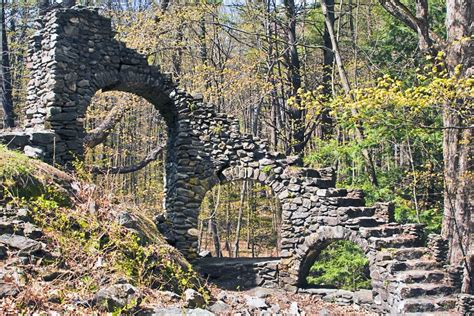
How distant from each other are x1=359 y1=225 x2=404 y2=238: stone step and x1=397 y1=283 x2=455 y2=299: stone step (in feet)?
4.71

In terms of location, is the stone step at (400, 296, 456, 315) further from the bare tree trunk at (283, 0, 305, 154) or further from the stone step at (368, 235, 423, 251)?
the bare tree trunk at (283, 0, 305, 154)

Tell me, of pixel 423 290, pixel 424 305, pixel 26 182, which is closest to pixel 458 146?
pixel 423 290

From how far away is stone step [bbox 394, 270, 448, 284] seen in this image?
8930 mm

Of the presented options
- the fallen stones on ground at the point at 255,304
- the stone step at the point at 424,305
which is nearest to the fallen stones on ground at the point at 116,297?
the fallen stones on ground at the point at 255,304

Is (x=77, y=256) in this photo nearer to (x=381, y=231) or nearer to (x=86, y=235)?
(x=86, y=235)

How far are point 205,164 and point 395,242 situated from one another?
5.11 meters

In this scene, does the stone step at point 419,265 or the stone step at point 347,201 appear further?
the stone step at point 347,201

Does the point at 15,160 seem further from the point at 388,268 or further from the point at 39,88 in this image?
the point at 388,268

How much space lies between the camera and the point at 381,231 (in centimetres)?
1012

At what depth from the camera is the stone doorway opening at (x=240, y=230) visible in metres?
12.2

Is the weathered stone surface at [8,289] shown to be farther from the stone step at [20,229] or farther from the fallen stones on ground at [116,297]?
the stone step at [20,229]

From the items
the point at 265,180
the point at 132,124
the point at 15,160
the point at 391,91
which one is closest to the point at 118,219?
the point at 15,160

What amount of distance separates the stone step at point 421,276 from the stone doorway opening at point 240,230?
3852 millimetres

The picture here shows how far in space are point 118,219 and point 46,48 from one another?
594cm
